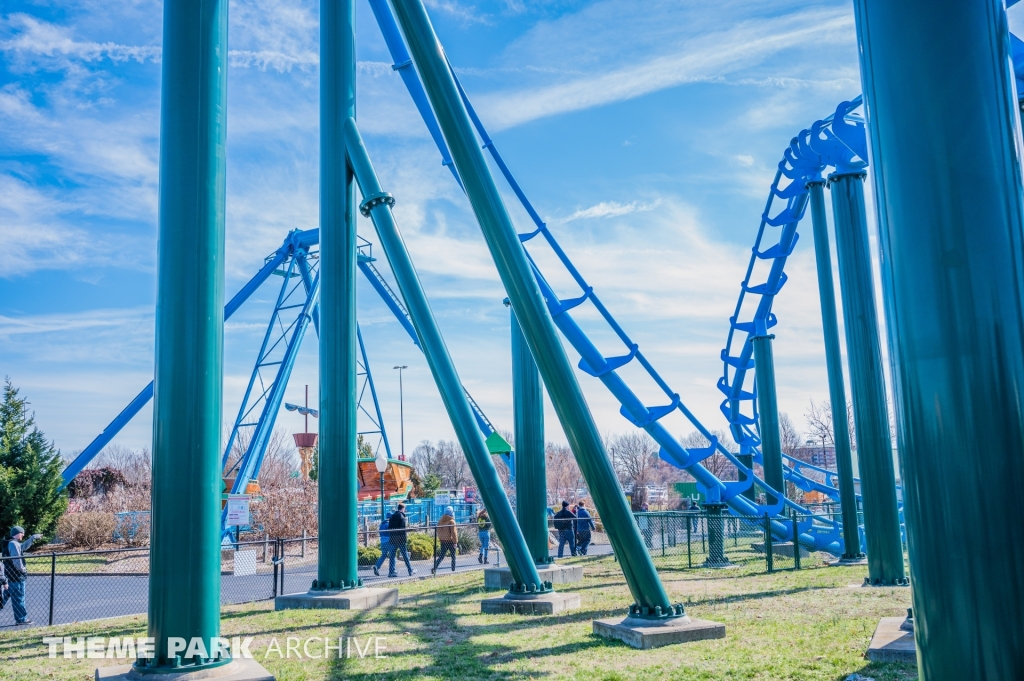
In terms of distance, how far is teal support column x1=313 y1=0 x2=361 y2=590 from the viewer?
11.5 metres

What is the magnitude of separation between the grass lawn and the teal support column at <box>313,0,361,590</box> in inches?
42.1

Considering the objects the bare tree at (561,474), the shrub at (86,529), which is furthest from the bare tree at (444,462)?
the shrub at (86,529)

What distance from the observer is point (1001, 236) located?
3000 millimetres

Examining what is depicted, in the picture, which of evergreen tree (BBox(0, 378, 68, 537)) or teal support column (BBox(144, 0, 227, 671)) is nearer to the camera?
teal support column (BBox(144, 0, 227, 671))

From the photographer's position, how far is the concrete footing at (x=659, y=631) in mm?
7715

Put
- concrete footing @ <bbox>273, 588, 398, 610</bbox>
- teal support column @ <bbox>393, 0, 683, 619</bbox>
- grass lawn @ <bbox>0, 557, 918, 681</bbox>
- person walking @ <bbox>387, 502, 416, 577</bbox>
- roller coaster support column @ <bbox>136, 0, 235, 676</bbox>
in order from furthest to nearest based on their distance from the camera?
person walking @ <bbox>387, 502, 416, 577</bbox> < concrete footing @ <bbox>273, 588, 398, 610</bbox> < teal support column @ <bbox>393, 0, 683, 619</bbox> < grass lawn @ <bbox>0, 557, 918, 681</bbox> < roller coaster support column @ <bbox>136, 0, 235, 676</bbox>

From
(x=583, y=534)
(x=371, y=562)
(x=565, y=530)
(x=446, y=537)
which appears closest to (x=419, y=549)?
(x=371, y=562)

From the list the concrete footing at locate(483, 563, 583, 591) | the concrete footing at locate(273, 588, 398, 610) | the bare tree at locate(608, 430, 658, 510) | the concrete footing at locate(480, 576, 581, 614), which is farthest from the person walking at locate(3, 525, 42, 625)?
the bare tree at locate(608, 430, 658, 510)

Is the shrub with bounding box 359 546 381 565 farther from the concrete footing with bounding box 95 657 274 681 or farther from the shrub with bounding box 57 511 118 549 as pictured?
the concrete footing with bounding box 95 657 274 681

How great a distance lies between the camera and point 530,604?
10.3m

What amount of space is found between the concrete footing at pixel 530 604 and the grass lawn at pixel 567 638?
0.21 metres

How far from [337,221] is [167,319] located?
6213mm

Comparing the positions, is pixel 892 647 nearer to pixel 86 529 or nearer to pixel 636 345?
pixel 636 345

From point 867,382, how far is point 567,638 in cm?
701
